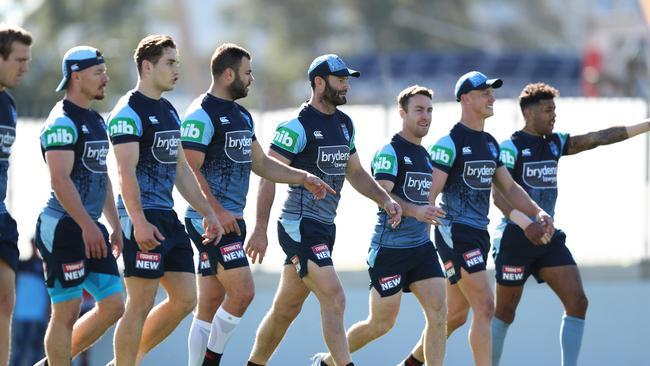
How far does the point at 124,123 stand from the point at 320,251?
178 cm

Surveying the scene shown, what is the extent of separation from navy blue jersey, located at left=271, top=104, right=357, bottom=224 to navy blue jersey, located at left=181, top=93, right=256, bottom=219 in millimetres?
308

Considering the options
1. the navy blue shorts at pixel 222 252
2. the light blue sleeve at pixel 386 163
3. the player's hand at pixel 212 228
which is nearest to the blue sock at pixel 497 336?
the light blue sleeve at pixel 386 163

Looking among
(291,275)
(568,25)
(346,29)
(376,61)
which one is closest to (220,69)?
(291,275)

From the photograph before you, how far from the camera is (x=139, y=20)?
62062 millimetres

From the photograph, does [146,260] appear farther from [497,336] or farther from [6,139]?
[497,336]

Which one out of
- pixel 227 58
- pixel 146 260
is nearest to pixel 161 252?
pixel 146 260

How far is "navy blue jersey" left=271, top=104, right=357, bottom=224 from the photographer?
34.1 ft

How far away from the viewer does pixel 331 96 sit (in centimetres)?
1045

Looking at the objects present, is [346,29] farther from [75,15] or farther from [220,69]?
[220,69]

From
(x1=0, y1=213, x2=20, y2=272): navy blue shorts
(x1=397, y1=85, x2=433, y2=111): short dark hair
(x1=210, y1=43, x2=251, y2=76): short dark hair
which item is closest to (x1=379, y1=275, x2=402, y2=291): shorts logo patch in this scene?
(x1=397, y1=85, x2=433, y2=111): short dark hair

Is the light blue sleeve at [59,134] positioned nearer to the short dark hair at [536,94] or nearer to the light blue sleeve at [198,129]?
the light blue sleeve at [198,129]

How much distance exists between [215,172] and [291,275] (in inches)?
39.1

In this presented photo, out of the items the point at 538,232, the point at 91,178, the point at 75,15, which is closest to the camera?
the point at 91,178

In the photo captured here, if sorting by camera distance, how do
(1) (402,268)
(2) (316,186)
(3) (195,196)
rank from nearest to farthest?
(3) (195,196) → (2) (316,186) → (1) (402,268)
